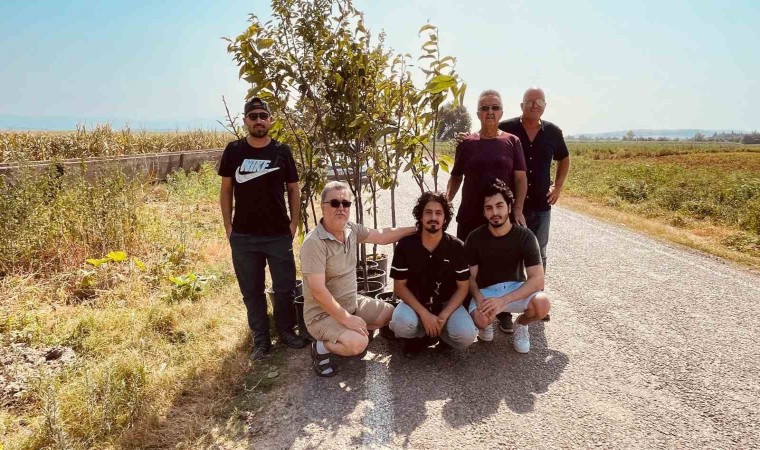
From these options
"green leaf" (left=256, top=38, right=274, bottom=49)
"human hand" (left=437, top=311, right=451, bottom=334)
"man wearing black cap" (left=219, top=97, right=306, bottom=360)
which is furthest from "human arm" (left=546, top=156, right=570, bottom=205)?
"green leaf" (left=256, top=38, right=274, bottom=49)

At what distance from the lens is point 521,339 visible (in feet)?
12.9

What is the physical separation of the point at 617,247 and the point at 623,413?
5.28 m

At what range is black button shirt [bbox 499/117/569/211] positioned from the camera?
4.55 metres

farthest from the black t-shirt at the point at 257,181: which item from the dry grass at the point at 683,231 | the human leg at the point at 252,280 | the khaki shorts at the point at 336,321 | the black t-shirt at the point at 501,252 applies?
the dry grass at the point at 683,231

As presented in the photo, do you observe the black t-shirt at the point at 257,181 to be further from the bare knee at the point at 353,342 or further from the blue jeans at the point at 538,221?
the blue jeans at the point at 538,221

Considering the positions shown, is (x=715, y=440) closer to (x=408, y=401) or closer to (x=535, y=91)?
(x=408, y=401)

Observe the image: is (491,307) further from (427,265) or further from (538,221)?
(538,221)

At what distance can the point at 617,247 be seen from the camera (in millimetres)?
7703

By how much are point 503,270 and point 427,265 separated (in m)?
0.68

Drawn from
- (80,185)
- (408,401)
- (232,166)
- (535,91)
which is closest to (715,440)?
(408,401)

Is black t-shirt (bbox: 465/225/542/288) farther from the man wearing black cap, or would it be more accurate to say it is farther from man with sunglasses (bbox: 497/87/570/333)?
the man wearing black cap

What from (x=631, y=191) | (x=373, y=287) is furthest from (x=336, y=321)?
(x=631, y=191)

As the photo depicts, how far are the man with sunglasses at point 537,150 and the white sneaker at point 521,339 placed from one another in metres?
0.46

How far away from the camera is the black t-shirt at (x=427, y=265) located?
3807mm
